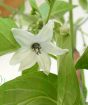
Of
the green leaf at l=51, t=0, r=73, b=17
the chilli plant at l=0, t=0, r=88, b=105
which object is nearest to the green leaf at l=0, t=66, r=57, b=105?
the chilli plant at l=0, t=0, r=88, b=105

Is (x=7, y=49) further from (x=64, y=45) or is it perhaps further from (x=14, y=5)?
(x=14, y=5)

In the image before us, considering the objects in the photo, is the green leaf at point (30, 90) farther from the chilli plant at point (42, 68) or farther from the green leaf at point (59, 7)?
the green leaf at point (59, 7)

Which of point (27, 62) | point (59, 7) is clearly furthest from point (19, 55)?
point (59, 7)

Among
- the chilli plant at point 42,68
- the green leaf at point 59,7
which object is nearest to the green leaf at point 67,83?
the chilli plant at point 42,68

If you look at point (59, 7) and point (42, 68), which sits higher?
point (59, 7)

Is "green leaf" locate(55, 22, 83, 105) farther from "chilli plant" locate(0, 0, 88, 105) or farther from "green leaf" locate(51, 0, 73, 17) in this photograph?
"green leaf" locate(51, 0, 73, 17)

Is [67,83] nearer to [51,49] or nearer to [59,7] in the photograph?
[51,49]
